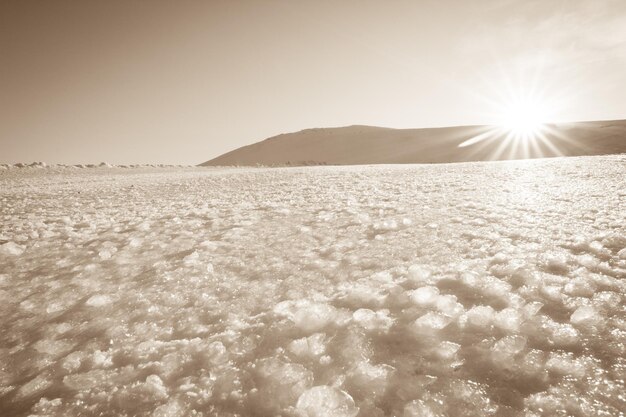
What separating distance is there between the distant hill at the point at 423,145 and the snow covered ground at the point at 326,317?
21.6 metres

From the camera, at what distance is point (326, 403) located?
1474mm

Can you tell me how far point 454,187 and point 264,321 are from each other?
5363 mm

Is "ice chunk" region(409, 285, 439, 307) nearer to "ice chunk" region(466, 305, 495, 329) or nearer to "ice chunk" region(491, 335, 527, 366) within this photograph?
"ice chunk" region(466, 305, 495, 329)

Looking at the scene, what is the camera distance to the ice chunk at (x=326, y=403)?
4.70ft

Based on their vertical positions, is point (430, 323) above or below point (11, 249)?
below

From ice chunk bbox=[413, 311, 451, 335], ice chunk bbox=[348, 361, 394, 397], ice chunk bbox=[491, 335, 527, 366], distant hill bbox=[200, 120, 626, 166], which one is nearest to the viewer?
ice chunk bbox=[348, 361, 394, 397]

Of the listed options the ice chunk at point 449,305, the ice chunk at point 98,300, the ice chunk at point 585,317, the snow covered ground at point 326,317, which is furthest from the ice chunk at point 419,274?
the ice chunk at point 98,300

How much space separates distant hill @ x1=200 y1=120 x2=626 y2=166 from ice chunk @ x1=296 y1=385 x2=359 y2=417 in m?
23.6

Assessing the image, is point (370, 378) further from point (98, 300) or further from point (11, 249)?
point (11, 249)

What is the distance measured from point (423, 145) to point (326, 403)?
130 ft

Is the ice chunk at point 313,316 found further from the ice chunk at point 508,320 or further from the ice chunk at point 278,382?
the ice chunk at point 508,320

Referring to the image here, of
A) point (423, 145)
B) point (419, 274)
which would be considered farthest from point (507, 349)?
point (423, 145)

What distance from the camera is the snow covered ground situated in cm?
152

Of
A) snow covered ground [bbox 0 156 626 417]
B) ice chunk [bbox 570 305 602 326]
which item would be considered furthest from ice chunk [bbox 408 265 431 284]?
ice chunk [bbox 570 305 602 326]
